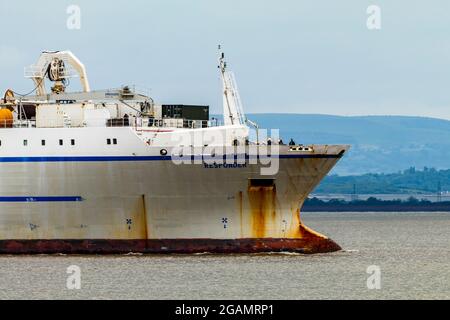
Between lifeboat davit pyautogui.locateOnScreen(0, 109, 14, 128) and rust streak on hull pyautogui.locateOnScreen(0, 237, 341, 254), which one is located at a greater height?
lifeboat davit pyautogui.locateOnScreen(0, 109, 14, 128)

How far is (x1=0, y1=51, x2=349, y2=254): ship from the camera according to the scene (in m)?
53.4

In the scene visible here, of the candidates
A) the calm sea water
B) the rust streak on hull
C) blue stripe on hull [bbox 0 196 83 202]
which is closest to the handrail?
blue stripe on hull [bbox 0 196 83 202]

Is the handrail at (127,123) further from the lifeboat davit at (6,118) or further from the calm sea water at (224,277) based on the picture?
the calm sea water at (224,277)

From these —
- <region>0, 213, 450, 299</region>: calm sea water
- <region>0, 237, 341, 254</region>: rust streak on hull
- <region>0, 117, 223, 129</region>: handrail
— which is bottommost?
<region>0, 213, 450, 299</region>: calm sea water

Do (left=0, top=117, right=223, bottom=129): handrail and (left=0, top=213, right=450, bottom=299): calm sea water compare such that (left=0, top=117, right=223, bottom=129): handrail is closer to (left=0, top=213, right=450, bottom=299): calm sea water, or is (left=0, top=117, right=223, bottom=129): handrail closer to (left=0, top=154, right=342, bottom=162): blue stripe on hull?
(left=0, top=154, right=342, bottom=162): blue stripe on hull

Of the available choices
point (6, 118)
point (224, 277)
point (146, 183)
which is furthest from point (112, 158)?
point (224, 277)

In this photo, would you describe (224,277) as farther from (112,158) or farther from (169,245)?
(112,158)

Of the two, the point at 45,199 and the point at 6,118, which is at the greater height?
the point at 6,118

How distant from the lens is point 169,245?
179 feet

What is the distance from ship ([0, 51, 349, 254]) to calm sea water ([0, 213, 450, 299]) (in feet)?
2.67

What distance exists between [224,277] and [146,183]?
22.4 feet

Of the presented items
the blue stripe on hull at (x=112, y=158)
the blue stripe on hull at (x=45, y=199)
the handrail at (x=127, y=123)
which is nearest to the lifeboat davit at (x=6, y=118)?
the handrail at (x=127, y=123)
